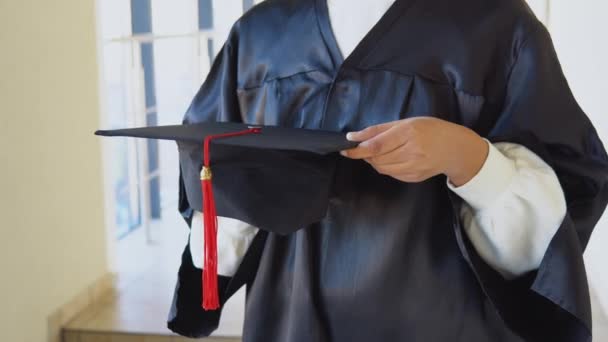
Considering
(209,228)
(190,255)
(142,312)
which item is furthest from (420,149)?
(142,312)

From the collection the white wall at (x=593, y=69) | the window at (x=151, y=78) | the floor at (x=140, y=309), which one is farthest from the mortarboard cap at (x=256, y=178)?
the window at (x=151, y=78)

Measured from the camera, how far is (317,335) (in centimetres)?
93

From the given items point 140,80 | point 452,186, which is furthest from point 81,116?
point 452,186

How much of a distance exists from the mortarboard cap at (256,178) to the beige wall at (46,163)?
1236 millimetres

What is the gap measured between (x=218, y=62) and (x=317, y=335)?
0.44 metres

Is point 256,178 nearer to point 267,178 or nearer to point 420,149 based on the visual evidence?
point 267,178

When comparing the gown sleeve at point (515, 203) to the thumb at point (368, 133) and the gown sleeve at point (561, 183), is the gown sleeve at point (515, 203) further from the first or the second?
the thumb at point (368, 133)

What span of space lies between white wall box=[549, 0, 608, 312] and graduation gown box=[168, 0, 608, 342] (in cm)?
172

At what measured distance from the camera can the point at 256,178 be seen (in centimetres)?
87

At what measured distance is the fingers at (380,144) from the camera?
0.75 meters

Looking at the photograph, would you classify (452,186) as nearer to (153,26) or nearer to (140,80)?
(140,80)

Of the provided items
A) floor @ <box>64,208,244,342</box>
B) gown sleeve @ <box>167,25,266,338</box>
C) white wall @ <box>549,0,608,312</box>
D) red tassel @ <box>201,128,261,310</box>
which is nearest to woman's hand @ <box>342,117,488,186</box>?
red tassel @ <box>201,128,261,310</box>

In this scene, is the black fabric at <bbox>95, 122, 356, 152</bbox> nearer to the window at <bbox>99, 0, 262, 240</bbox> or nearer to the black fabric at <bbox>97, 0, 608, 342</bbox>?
the black fabric at <bbox>97, 0, 608, 342</bbox>

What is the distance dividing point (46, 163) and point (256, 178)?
1477 millimetres
